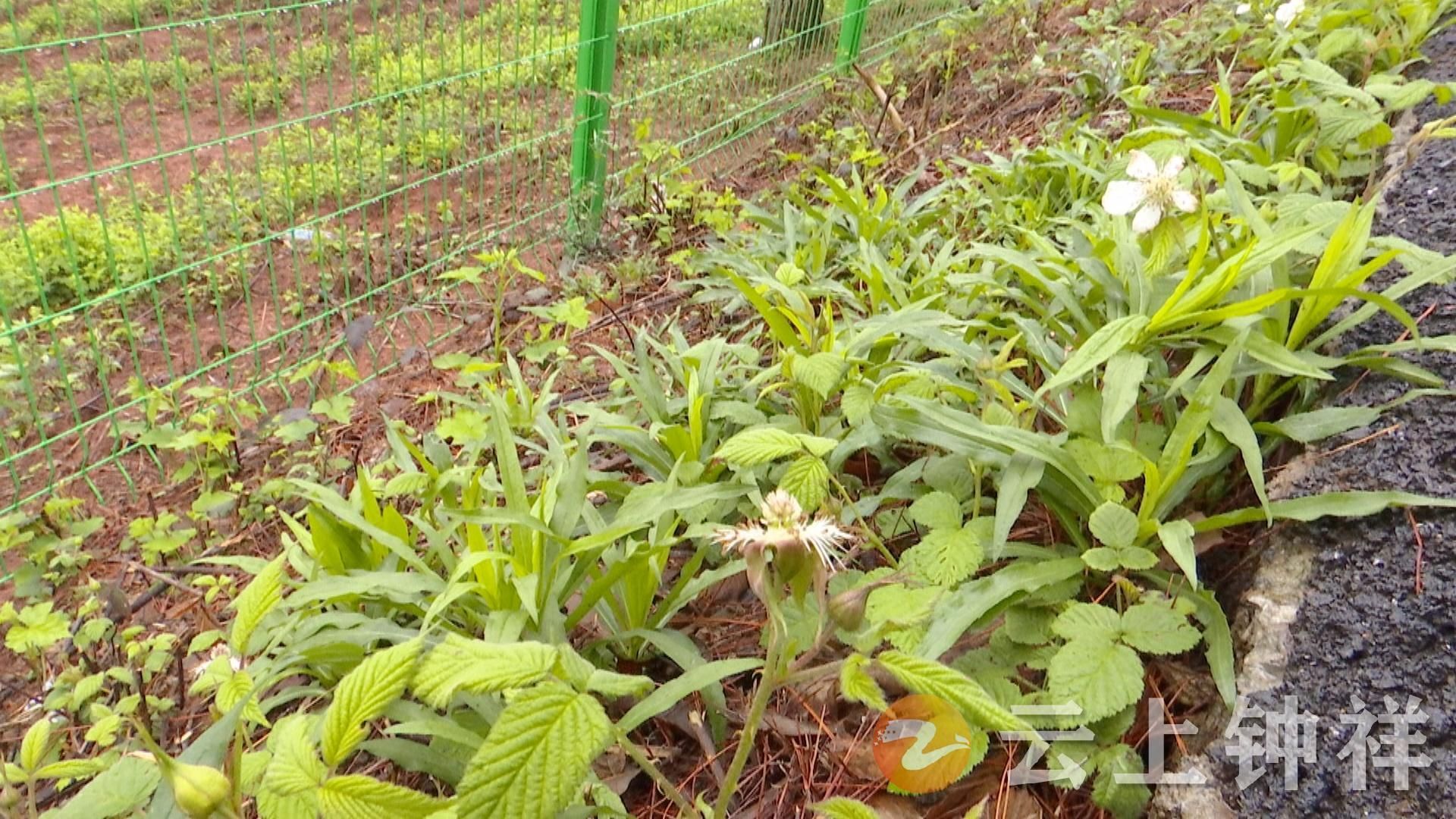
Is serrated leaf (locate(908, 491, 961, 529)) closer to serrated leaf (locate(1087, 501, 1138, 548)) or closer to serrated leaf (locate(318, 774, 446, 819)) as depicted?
serrated leaf (locate(1087, 501, 1138, 548))

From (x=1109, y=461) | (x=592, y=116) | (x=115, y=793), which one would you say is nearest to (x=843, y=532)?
(x=1109, y=461)

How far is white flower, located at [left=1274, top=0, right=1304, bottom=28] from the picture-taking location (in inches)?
101

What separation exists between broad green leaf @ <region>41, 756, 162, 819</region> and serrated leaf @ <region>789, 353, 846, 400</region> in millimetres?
1124

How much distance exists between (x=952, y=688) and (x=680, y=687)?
505 mm

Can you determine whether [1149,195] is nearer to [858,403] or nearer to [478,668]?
[858,403]

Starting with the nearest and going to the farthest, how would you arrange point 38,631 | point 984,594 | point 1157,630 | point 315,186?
1. point 1157,630
2. point 984,594
3. point 38,631
4. point 315,186

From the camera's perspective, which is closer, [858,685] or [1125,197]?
[858,685]

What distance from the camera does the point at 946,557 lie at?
1319mm

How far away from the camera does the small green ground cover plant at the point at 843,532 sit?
0.92 metres

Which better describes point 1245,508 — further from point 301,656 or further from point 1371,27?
point 1371,27

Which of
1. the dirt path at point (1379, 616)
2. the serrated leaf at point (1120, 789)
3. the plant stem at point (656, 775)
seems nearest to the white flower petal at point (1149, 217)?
the dirt path at point (1379, 616)

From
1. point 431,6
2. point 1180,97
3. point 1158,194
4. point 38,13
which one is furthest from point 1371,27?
point 38,13

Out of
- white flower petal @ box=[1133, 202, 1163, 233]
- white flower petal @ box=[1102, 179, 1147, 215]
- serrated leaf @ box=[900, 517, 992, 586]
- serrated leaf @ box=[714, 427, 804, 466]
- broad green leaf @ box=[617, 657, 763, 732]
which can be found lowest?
broad green leaf @ box=[617, 657, 763, 732]

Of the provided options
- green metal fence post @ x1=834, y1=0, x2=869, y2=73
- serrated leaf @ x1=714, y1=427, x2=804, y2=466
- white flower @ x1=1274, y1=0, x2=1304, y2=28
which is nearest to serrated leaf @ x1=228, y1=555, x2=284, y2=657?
serrated leaf @ x1=714, y1=427, x2=804, y2=466
